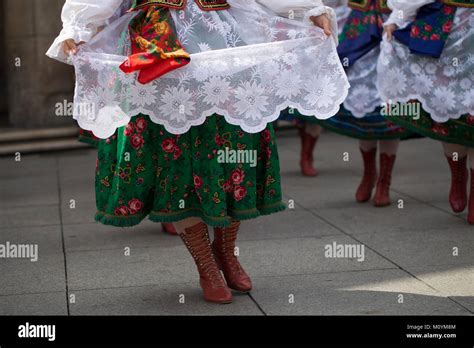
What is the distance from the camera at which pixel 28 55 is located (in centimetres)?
1082

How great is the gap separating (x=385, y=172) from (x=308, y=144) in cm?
155

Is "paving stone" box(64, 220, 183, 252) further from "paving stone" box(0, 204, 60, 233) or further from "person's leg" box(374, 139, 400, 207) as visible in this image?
"person's leg" box(374, 139, 400, 207)

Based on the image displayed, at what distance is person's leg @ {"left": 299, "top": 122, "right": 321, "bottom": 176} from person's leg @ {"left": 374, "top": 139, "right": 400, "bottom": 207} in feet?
4.76

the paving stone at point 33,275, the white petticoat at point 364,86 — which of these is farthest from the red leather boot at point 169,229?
the white petticoat at point 364,86

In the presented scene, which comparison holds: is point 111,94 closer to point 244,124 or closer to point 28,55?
point 244,124

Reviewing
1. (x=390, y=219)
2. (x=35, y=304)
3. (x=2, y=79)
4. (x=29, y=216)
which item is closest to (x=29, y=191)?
(x=29, y=216)

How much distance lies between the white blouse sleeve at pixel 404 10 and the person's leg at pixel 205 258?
7.76 feet

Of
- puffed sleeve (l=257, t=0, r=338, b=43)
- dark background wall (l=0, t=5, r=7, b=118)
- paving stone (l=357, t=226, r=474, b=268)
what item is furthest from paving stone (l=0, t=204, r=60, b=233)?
dark background wall (l=0, t=5, r=7, b=118)

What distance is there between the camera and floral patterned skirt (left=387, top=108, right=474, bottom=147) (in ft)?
20.1

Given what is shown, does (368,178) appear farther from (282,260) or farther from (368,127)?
(282,260)

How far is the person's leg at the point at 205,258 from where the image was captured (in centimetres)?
457

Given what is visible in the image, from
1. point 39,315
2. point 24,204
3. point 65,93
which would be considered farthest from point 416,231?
point 65,93

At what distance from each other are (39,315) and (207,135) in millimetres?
1132

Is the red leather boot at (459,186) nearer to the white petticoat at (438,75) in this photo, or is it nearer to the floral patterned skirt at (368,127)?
the white petticoat at (438,75)
